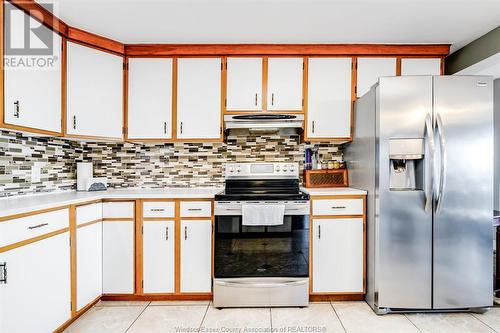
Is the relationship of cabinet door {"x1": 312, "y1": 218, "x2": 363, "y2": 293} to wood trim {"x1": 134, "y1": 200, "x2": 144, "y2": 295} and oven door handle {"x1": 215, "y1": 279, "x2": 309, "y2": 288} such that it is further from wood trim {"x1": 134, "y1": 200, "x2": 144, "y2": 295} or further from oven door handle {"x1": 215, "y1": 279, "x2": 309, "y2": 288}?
wood trim {"x1": 134, "y1": 200, "x2": 144, "y2": 295}

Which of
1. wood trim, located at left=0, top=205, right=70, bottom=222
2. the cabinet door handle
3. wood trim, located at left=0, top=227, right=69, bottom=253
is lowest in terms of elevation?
wood trim, located at left=0, top=227, right=69, bottom=253

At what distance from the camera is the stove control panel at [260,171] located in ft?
9.96

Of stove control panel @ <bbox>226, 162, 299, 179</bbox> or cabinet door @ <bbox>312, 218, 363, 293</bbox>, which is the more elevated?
stove control panel @ <bbox>226, 162, 299, 179</bbox>

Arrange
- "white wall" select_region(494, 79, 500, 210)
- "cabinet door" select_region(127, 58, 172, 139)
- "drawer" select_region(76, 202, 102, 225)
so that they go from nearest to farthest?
1. "drawer" select_region(76, 202, 102, 225)
2. "cabinet door" select_region(127, 58, 172, 139)
3. "white wall" select_region(494, 79, 500, 210)

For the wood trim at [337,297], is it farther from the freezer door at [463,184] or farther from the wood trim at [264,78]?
the wood trim at [264,78]

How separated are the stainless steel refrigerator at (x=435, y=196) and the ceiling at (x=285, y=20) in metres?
0.50

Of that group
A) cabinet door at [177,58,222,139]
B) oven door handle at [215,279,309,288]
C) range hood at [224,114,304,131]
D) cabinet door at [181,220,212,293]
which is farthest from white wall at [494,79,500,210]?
cabinet door at [181,220,212,293]

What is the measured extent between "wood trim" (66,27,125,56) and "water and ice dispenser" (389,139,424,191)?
2552 mm

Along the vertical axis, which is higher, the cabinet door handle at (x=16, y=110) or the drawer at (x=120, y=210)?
the cabinet door handle at (x=16, y=110)

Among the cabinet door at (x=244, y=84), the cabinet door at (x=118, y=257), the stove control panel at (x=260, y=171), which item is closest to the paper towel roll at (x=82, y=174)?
the cabinet door at (x=118, y=257)

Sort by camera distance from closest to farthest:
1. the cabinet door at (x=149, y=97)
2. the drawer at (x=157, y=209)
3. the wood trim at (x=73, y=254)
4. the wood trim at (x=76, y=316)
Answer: the wood trim at (x=76, y=316), the wood trim at (x=73, y=254), the drawer at (x=157, y=209), the cabinet door at (x=149, y=97)

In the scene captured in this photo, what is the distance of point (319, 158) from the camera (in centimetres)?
333

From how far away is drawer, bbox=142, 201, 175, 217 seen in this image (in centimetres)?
264

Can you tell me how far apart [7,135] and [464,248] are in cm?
358
